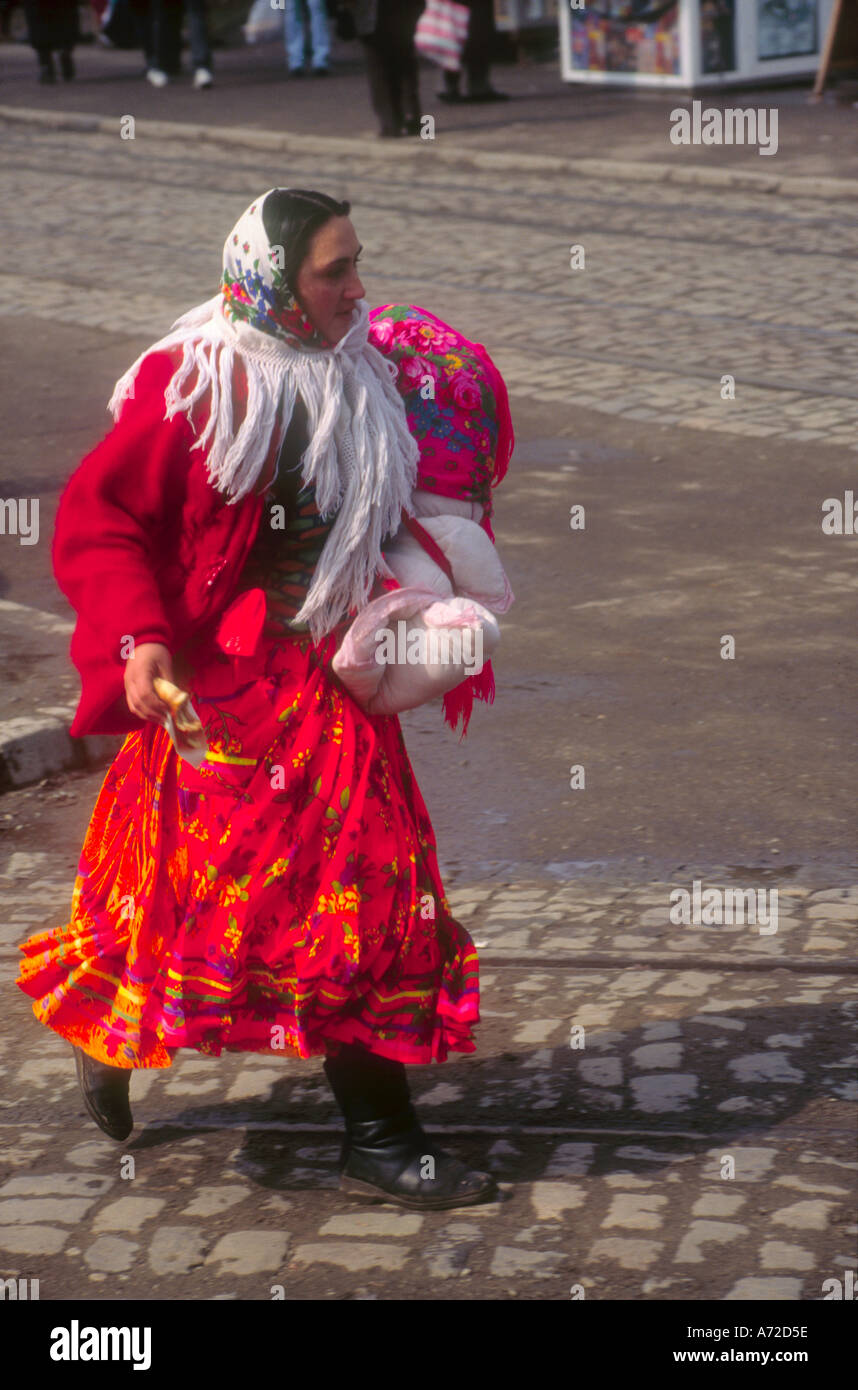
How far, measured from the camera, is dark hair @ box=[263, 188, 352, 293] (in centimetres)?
335

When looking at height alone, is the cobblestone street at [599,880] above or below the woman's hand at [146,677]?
below

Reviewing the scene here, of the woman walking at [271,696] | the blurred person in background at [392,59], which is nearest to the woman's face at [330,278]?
the woman walking at [271,696]

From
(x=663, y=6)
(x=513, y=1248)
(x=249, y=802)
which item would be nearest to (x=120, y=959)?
(x=249, y=802)

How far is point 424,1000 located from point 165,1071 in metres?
0.83

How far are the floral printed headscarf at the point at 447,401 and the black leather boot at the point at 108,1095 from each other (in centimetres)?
123

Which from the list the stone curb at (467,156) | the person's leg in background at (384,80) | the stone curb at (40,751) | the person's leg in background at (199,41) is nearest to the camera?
the stone curb at (40,751)

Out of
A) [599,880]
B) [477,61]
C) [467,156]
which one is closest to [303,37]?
[477,61]

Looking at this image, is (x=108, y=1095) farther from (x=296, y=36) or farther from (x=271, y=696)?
(x=296, y=36)

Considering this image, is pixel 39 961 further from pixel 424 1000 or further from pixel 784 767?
pixel 784 767

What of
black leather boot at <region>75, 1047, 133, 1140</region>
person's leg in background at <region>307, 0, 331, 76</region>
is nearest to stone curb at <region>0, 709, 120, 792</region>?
black leather boot at <region>75, 1047, 133, 1140</region>

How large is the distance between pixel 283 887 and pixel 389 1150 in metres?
0.52

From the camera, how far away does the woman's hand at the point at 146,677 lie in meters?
3.31

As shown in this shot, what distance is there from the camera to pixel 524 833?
540 centimetres

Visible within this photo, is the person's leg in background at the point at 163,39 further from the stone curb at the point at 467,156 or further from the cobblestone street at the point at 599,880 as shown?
the cobblestone street at the point at 599,880
